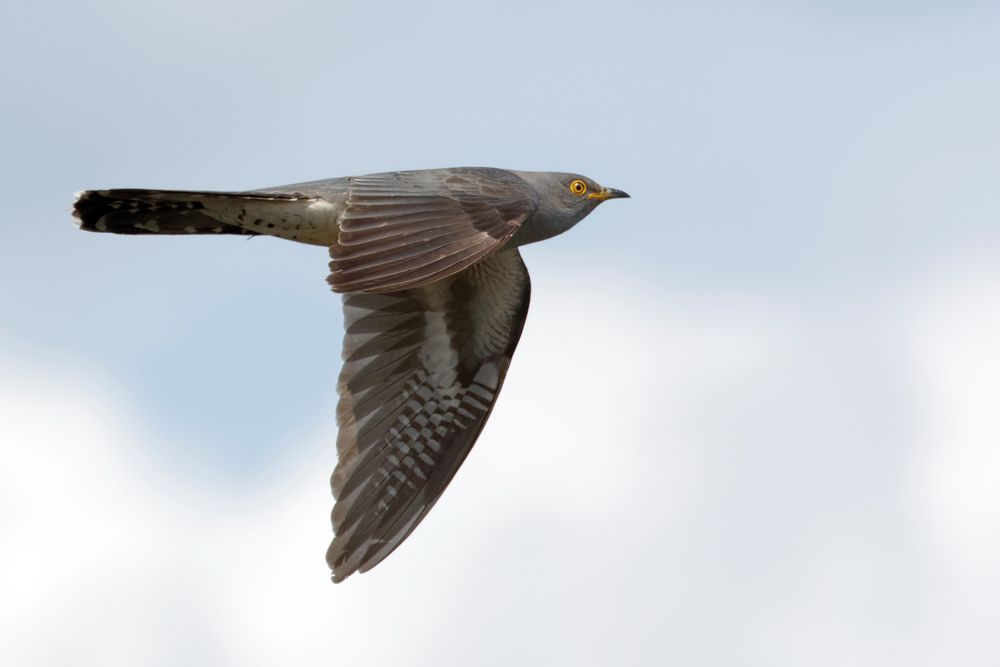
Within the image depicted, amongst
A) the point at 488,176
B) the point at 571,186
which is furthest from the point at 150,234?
the point at 571,186

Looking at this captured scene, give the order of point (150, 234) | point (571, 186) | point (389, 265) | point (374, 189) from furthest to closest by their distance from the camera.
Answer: point (571, 186) → point (150, 234) → point (374, 189) → point (389, 265)

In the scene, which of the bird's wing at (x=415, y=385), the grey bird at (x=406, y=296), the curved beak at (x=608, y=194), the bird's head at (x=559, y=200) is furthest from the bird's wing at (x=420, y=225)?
the bird's wing at (x=415, y=385)

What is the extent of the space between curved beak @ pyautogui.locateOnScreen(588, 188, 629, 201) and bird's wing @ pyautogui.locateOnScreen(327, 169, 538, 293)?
1.09 m

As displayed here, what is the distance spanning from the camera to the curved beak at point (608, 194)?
10508mm

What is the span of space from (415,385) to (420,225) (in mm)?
2782

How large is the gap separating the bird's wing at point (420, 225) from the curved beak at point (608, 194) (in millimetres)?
1089

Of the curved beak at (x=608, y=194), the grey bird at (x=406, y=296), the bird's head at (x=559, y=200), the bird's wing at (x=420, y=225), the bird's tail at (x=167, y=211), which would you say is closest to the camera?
the bird's wing at (x=420, y=225)

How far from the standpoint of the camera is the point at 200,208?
9.37 metres

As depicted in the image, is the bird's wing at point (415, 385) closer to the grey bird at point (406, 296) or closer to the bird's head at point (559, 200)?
the grey bird at point (406, 296)

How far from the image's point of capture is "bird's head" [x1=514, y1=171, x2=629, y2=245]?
1002cm

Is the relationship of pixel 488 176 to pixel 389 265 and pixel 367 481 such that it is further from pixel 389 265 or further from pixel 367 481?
pixel 367 481

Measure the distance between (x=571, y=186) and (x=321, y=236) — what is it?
1.78 meters

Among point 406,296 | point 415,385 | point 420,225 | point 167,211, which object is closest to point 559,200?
point 406,296

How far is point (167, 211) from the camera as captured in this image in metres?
9.38
